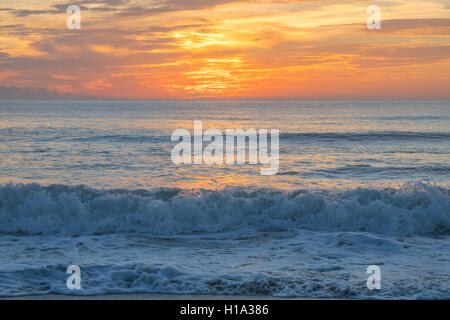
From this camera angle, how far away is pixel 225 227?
387 inches

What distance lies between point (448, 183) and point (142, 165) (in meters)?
12.6

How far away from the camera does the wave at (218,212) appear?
965cm

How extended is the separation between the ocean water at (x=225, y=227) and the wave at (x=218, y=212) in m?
0.03

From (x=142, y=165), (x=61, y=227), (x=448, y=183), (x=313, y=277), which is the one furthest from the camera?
(x=142, y=165)

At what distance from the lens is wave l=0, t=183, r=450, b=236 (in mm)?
9648

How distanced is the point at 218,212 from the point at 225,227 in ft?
2.30

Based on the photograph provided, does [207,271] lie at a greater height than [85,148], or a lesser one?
lesser

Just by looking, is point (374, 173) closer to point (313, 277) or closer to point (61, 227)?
point (313, 277)

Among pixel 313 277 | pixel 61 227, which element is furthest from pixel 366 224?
pixel 61 227

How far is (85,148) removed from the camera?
875 inches

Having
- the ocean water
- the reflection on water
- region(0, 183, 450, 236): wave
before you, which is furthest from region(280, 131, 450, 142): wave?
region(0, 183, 450, 236): wave

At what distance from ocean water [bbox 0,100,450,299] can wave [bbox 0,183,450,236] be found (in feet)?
0.10

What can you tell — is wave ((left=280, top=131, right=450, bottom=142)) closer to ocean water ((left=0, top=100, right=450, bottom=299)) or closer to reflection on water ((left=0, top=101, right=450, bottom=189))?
reflection on water ((left=0, top=101, right=450, bottom=189))

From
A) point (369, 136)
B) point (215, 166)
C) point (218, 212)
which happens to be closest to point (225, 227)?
point (218, 212)
